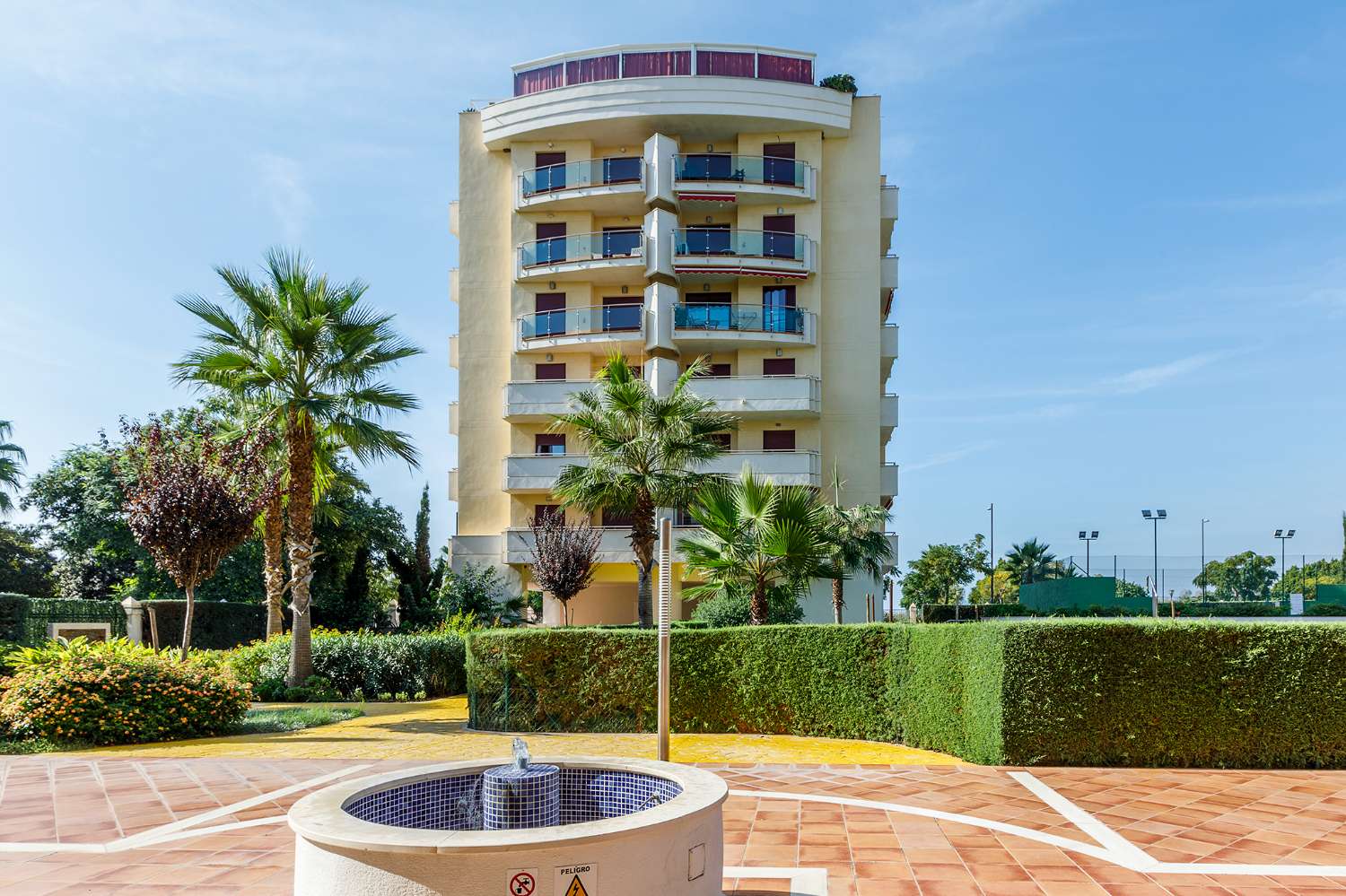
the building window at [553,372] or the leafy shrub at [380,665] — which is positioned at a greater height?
the building window at [553,372]

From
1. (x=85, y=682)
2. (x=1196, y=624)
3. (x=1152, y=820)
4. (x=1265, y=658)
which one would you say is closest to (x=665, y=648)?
(x=1152, y=820)

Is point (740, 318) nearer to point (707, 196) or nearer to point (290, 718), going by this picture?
point (707, 196)

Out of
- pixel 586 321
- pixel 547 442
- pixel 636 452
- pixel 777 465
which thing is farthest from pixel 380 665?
pixel 586 321

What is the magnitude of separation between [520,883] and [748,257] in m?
29.2

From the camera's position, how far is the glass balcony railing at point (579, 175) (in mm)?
32625

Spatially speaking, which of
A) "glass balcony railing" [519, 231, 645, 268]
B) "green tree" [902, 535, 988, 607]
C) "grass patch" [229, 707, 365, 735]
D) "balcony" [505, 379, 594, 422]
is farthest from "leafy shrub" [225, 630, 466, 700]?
"green tree" [902, 535, 988, 607]

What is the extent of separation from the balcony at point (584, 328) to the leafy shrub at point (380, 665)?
14251 millimetres

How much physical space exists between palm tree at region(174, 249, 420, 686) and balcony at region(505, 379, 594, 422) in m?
11.5

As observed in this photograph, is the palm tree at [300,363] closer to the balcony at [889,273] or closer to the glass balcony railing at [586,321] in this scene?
the glass balcony railing at [586,321]

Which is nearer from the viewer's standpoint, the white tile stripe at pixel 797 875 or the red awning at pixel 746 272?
the white tile stripe at pixel 797 875

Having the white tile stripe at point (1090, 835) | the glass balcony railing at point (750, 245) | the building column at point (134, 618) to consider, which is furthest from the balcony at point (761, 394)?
the white tile stripe at point (1090, 835)

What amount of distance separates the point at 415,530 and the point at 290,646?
21915 mm

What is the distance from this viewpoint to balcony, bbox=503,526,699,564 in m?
30.4

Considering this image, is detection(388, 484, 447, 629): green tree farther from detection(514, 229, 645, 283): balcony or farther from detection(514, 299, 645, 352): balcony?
detection(514, 229, 645, 283): balcony
